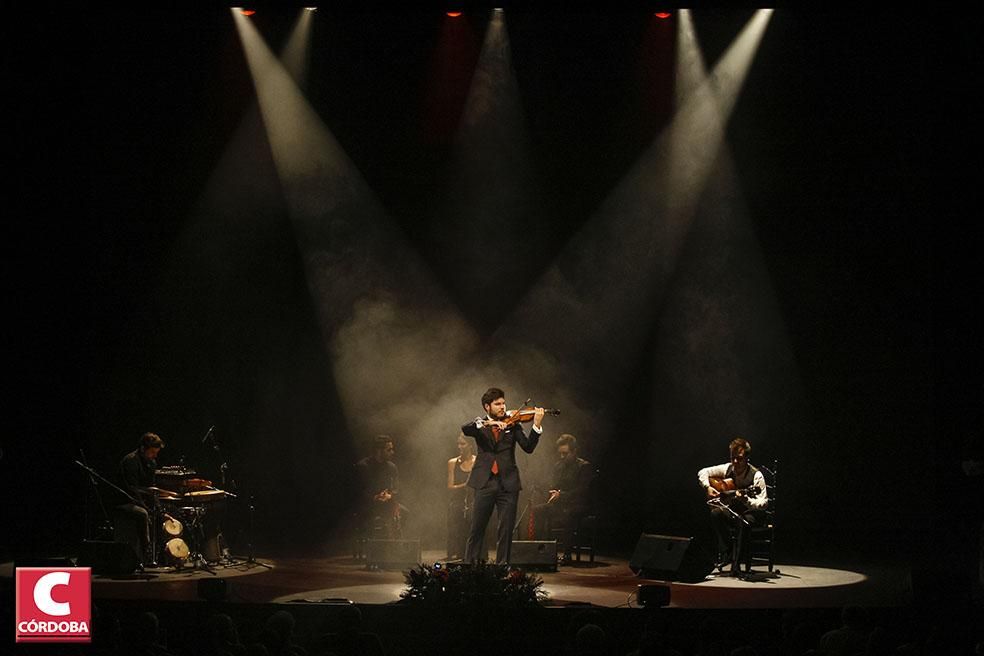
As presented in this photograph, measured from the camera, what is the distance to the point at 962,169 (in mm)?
9289

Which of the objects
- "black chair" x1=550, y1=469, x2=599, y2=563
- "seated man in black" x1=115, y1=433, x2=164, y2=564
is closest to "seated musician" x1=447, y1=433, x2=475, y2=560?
"black chair" x1=550, y1=469, x2=599, y2=563

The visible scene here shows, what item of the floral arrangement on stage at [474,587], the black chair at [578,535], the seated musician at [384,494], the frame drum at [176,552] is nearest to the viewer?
the floral arrangement on stage at [474,587]

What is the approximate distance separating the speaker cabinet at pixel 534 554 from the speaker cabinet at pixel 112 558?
2849 millimetres

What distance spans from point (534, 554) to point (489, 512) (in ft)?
2.95

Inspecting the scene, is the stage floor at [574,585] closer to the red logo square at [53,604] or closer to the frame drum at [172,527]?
the frame drum at [172,527]

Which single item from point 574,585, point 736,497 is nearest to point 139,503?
point 574,585

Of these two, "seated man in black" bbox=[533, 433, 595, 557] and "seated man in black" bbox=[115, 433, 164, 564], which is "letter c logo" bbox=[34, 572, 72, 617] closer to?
"seated man in black" bbox=[115, 433, 164, 564]

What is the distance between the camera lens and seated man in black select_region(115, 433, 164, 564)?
30.3 ft

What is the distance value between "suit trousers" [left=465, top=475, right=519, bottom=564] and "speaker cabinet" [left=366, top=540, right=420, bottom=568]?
3.60 ft

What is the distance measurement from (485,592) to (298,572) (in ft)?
9.66

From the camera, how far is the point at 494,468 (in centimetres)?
→ 857

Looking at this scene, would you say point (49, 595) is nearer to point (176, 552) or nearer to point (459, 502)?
point (176, 552)

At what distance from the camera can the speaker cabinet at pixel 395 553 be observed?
962 centimetres

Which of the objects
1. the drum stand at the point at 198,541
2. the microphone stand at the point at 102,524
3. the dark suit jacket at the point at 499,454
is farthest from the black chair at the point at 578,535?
the microphone stand at the point at 102,524
